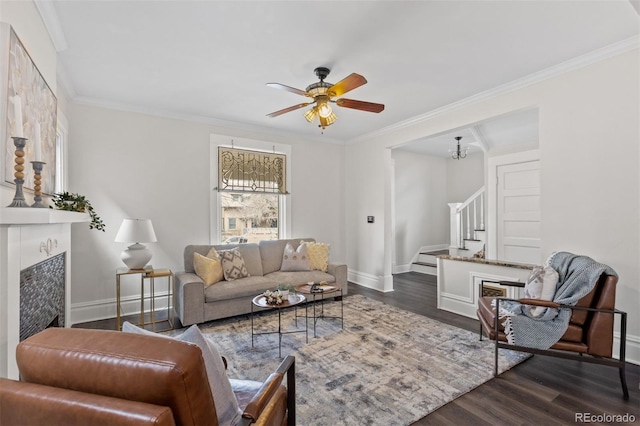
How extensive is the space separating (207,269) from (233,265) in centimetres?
37

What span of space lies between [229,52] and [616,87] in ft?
11.7

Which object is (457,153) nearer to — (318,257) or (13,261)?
(318,257)

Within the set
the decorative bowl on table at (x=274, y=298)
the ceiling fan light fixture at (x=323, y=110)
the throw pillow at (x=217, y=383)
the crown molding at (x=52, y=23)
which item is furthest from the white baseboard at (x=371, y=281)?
the crown molding at (x=52, y=23)

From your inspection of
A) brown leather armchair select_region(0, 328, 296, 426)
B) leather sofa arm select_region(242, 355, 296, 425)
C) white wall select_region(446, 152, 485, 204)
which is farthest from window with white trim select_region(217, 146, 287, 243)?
white wall select_region(446, 152, 485, 204)

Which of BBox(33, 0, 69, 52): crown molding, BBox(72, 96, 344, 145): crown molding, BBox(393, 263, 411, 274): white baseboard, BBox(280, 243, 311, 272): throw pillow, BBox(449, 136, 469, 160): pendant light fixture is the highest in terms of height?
BBox(33, 0, 69, 52): crown molding

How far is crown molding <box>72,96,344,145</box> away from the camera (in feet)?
12.6

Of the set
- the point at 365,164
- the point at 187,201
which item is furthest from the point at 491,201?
the point at 187,201

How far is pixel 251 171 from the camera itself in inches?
197

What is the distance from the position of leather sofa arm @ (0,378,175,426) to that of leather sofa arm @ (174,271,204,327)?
2.67m

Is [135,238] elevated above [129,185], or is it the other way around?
[129,185]

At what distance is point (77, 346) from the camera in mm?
894

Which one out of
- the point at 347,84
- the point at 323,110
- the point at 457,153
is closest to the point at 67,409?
the point at 347,84

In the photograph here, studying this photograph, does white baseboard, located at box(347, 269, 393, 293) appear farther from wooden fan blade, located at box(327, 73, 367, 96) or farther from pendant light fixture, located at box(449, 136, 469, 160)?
wooden fan blade, located at box(327, 73, 367, 96)

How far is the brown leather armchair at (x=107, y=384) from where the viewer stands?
2.58 ft
